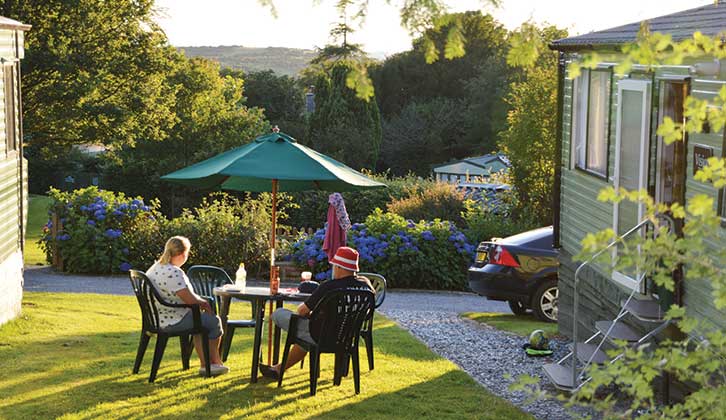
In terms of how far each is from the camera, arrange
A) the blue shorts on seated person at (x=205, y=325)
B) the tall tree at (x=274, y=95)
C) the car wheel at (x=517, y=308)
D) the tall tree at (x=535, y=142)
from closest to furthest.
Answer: the blue shorts on seated person at (x=205, y=325), the car wheel at (x=517, y=308), the tall tree at (x=535, y=142), the tall tree at (x=274, y=95)

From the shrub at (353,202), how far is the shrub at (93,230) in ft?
28.5

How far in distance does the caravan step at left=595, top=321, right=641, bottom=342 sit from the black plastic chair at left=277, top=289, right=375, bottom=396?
7.19 feet

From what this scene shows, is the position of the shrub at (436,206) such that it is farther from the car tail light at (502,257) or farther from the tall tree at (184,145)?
the tall tree at (184,145)

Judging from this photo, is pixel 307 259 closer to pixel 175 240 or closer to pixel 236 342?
pixel 236 342

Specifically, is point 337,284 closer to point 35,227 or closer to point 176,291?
point 176,291

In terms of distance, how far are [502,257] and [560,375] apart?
17.3 ft

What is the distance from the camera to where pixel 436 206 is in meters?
24.5

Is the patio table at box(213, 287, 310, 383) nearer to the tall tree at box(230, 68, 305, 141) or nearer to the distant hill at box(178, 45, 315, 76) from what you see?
the tall tree at box(230, 68, 305, 141)

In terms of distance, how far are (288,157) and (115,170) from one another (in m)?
31.8

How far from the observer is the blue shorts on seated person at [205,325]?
907cm

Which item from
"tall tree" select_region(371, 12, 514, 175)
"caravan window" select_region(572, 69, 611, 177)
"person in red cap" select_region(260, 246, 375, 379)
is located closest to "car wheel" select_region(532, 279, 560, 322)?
"caravan window" select_region(572, 69, 611, 177)

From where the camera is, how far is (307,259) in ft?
64.8

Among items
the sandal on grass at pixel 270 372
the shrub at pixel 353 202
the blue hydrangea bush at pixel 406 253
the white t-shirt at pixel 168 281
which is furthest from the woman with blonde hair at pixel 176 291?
the shrub at pixel 353 202

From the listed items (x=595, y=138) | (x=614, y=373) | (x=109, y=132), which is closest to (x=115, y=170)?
(x=109, y=132)
